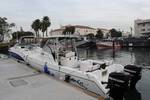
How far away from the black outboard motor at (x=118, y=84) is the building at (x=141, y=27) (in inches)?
3385

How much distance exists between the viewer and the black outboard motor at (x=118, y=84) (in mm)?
6377

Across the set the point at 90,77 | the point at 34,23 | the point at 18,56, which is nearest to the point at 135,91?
the point at 90,77

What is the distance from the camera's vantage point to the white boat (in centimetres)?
677

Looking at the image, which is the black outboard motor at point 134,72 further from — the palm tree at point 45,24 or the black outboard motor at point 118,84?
the palm tree at point 45,24

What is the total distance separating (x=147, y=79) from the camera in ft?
36.2

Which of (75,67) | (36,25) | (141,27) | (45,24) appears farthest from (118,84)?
(141,27)

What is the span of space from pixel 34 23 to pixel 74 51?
55.8m

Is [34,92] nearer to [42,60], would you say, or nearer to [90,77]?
[90,77]

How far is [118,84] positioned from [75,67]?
12.4ft

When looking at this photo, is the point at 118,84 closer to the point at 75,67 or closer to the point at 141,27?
the point at 75,67

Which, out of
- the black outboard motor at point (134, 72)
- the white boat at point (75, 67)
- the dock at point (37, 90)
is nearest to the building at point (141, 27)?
the white boat at point (75, 67)

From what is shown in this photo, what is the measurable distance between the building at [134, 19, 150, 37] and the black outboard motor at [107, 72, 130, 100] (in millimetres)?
85983

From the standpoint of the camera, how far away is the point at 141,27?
93.4 meters

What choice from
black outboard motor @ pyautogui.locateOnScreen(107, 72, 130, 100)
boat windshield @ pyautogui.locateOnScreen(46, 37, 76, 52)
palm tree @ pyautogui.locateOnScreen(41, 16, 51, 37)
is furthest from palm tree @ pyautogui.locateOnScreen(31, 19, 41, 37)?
black outboard motor @ pyautogui.locateOnScreen(107, 72, 130, 100)
